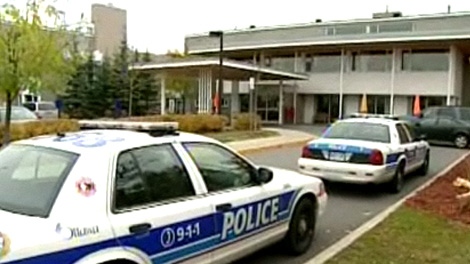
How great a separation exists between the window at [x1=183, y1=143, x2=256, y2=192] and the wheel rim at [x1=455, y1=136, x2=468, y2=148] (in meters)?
20.7

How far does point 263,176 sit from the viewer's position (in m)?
6.05

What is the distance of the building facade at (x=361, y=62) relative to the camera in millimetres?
38375

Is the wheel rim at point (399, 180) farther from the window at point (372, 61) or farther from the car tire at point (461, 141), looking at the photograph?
the window at point (372, 61)

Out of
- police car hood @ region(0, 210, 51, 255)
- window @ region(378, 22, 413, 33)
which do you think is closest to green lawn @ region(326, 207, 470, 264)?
police car hood @ region(0, 210, 51, 255)

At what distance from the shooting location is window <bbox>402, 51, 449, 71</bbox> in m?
38.8

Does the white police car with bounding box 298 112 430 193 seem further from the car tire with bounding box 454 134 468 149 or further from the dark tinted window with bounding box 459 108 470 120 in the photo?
the dark tinted window with bounding box 459 108 470 120

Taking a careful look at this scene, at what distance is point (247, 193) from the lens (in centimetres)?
568

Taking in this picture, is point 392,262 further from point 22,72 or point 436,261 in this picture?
point 22,72

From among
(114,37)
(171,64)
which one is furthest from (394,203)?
(114,37)

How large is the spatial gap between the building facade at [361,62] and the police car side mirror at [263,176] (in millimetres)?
33472

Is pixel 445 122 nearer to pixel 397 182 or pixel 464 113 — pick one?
pixel 464 113

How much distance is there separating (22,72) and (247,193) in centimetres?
1263

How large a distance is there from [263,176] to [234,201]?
0.75 m

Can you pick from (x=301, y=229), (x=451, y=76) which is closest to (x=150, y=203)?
(x=301, y=229)
